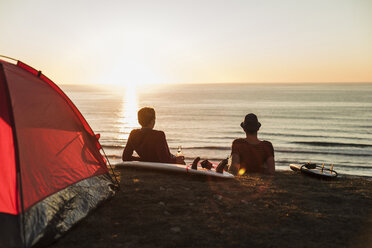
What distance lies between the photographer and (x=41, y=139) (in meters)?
4.84

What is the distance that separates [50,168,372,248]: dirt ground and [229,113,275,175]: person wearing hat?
0.65 metres

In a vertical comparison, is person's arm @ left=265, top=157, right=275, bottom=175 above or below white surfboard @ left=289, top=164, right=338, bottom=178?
above

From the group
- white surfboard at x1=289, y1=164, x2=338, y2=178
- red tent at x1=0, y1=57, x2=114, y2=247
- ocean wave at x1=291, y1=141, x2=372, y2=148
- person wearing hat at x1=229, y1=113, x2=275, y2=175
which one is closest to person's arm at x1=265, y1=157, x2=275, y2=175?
person wearing hat at x1=229, y1=113, x2=275, y2=175

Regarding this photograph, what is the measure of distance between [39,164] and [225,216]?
9.49 ft

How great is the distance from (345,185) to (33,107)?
6.73 metres

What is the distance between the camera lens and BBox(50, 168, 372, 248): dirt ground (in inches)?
167

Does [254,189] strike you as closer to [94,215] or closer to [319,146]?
[94,215]

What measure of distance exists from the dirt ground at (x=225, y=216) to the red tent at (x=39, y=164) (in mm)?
313

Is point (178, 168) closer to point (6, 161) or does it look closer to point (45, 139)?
point (45, 139)

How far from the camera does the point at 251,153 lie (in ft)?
25.4

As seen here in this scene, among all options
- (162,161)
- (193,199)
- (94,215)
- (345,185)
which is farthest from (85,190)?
(345,185)

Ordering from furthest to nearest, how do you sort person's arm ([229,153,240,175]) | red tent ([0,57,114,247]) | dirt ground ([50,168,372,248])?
person's arm ([229,153,240,175]) < dirt ground ([50,168,372,248]) < red tent ([0,57,114,247])

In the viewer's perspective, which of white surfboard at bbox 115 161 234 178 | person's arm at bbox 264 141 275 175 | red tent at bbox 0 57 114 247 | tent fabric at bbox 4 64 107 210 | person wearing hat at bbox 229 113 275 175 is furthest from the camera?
person's arm at bbox 264 141 275 175

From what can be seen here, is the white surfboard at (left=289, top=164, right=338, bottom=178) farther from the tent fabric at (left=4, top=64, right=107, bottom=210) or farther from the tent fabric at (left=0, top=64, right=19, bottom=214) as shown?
the tent fabric at (left=0, top=64, right=19, bottom=214)
